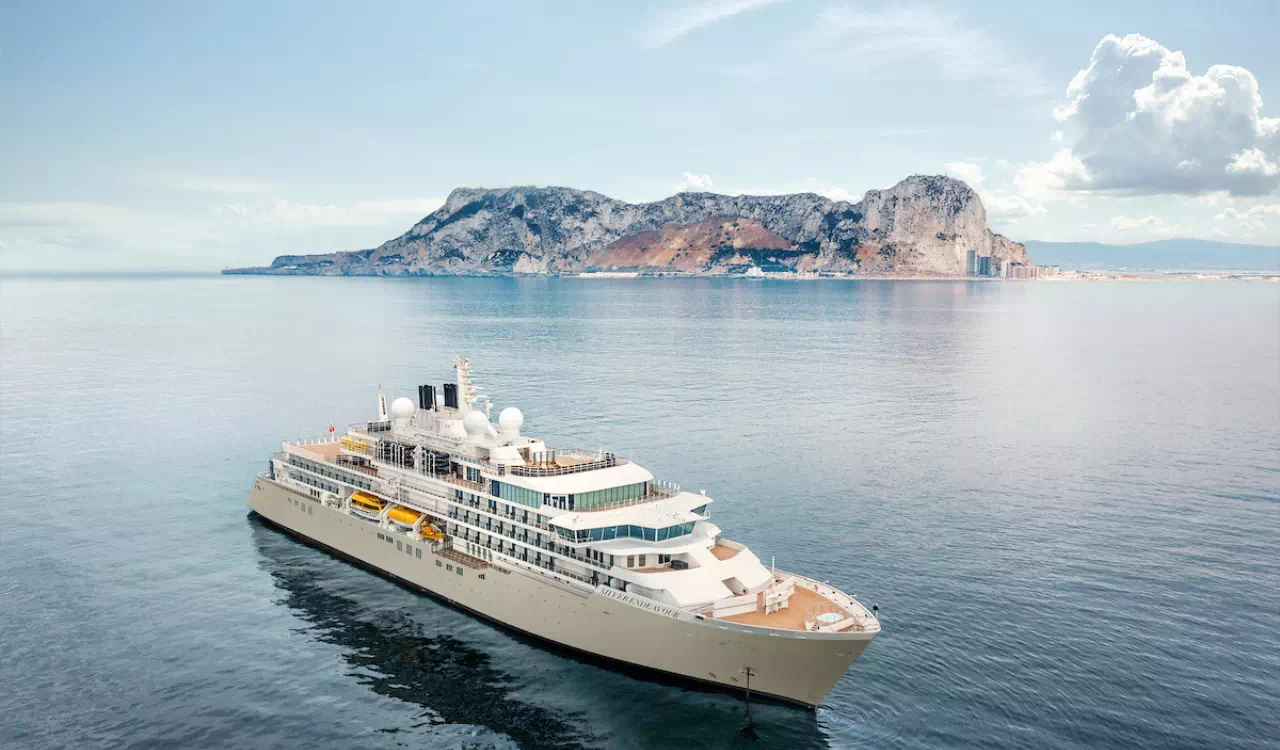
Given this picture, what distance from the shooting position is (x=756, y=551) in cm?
5091

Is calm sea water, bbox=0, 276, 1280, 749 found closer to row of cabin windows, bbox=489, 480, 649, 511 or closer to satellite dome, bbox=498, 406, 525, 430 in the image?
row of cabin windows, bbox=489, 480, 649, 511

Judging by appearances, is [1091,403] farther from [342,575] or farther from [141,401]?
[141,401]

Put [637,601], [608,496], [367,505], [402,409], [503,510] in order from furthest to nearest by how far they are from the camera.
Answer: [402,409] < [367,505] < [503,510] < [608,496] < [637,601]

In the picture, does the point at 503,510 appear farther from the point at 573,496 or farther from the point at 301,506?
the point at 301,506

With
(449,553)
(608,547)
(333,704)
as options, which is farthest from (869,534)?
(333,704)

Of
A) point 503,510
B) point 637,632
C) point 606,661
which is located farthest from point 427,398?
point 637,632

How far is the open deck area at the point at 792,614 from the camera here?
36.9 metres

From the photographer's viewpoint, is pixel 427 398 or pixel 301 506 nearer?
pixel 427 398

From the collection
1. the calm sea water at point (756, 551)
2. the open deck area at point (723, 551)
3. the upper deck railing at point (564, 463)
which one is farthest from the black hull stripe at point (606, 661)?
the upper deck railing at point (564, 463)

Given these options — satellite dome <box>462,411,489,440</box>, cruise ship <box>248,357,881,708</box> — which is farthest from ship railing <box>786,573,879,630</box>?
satellite dome <box>462,411,489,440</box>

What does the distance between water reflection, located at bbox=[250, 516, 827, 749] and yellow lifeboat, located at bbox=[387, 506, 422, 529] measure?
463 cm

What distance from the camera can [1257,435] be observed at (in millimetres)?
79250

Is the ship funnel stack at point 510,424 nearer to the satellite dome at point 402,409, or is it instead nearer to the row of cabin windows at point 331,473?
the satellite dome at point 402,409

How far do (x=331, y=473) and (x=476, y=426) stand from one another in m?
15.1
